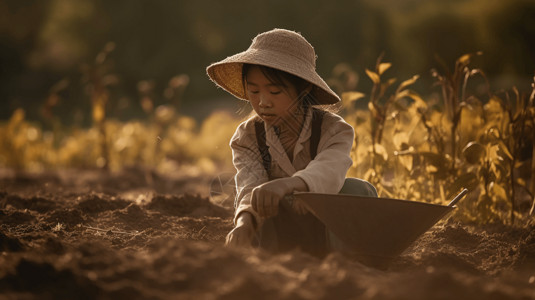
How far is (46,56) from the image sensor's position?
54.9ft

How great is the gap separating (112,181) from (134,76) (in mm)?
11748

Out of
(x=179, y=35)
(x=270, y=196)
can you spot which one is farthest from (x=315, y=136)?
(x=179, y=35)

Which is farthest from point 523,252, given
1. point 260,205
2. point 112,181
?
point 112,181

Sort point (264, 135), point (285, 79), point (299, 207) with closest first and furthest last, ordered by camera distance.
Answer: point (299, 207) → point (285, 79) → point (264, 135)

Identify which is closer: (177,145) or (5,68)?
(177,145)

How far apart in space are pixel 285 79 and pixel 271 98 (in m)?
0.10

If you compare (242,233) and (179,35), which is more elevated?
(179,35)

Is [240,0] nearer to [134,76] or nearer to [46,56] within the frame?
[134,76]

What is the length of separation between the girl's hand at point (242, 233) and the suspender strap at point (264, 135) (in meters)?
0.29

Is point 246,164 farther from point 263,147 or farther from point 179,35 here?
point 179,35

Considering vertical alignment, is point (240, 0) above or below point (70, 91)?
above

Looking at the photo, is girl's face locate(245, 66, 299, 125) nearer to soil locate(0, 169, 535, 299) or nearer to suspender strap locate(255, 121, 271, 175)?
suspender strap locate(255, 121, 271, 175)

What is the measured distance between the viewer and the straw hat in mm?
1961

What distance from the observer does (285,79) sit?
203 cm
